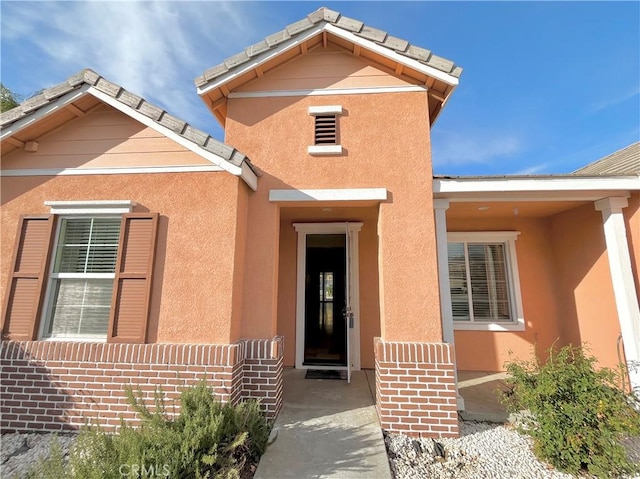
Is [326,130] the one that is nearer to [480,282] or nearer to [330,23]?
[330,23]

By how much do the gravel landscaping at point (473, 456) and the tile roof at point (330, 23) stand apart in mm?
5779

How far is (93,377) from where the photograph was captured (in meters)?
4.06

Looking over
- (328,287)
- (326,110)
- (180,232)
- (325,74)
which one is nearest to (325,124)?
(326,110)

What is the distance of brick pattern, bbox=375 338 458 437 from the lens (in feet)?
13.5

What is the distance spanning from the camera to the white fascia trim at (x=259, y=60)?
5.09 metres

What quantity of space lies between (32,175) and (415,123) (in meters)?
6.48

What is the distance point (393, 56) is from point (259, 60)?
2.39m

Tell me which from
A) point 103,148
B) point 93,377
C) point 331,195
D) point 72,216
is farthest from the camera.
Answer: point 331,195

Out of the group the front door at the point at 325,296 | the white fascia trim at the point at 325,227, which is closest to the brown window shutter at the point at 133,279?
the white fascia trim at the point at 325,227

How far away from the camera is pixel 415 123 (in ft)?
16.5

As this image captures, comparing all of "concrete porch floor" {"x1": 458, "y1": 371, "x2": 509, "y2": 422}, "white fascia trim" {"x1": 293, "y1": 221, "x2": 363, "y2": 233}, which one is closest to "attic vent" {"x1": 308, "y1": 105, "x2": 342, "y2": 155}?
"white fascia trim" {"x1": 293, "y1": 221, "x2": 363, "y2": 233}

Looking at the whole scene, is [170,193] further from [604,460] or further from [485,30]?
[485,30]

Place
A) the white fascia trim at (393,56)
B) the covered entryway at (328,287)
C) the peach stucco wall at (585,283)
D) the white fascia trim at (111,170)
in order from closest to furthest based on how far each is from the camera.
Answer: the white fascia trim at (111,170) → the white fascia trim at (393,56) → the peach stucco wall at (585,283) → the covered entryway at (328,287)

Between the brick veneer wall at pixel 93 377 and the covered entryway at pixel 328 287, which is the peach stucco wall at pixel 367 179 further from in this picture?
the covered entryway at pixel 328 287
